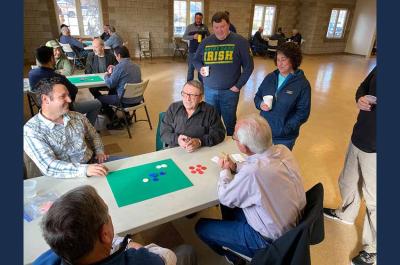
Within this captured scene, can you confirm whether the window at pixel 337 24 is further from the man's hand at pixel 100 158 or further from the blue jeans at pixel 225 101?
the man's hand at pixel 100 158

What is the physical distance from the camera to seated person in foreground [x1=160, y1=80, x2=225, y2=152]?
7.16ft

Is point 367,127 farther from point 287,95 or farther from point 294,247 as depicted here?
point 294,247

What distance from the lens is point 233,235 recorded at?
1573mm

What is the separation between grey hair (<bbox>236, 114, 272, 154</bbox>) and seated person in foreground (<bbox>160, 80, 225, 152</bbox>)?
69 centimetres

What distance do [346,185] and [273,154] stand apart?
1.17 m

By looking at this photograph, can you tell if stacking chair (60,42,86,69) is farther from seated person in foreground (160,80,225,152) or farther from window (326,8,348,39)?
window (326,8,348,39)

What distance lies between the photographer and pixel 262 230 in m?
1.45

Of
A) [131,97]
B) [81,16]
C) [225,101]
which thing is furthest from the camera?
[81,16]

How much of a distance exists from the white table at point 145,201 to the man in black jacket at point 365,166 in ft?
3.65

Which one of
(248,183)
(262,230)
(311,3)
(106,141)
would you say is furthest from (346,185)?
(311,3)

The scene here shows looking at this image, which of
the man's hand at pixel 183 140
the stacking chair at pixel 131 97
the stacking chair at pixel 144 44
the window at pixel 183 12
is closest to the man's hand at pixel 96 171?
the man's hand at pixel 183 140

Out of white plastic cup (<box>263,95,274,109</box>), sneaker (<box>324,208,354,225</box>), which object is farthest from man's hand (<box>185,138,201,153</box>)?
sneaker (<box>324,208,354,225</box>)

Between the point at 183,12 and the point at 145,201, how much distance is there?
34.6ft

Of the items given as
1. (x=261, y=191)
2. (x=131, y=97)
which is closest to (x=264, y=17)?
(x=131, y=97)
